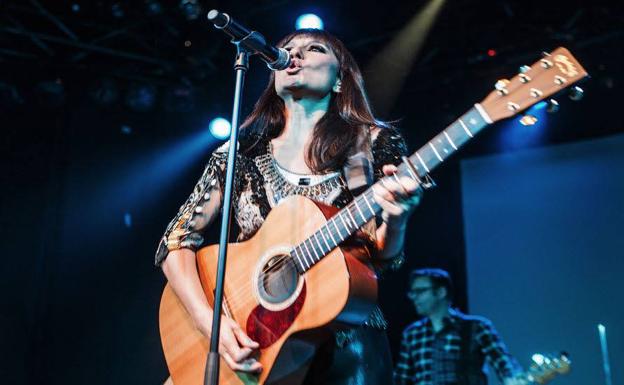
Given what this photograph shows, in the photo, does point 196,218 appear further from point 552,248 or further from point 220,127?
point 552,248

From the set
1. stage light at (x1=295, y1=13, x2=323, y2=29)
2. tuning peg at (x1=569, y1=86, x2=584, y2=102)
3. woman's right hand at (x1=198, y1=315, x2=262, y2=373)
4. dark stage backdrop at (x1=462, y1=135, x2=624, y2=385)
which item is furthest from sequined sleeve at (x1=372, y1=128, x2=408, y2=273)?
dark stage backdrop at (x1=462, y1=135, x2=624, y2=385)

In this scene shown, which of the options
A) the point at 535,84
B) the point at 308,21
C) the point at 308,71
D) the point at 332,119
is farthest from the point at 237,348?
the point at 308,21

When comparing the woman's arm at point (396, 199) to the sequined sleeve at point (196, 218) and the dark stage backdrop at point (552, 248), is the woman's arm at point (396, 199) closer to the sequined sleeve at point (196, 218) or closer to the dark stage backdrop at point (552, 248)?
the sequined sleeve at point (196, 218)

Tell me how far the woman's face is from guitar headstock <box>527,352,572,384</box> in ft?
11.3

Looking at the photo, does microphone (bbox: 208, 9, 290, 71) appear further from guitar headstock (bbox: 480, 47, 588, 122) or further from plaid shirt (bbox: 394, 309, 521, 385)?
plaid shirt (bbox: 394, 309, 521, 385)

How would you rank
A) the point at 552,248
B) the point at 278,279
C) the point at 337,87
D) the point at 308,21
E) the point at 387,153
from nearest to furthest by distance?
the point at 278,279
the point at 387,153
the point at 337,87
the point at 308,21
the point at 552,248

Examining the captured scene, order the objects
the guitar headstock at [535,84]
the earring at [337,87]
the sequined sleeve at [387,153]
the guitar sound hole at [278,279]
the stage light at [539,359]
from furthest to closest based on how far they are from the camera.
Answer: the stage light at [539,359]
the earring at [337,87]
the sequined sleeve at [387,153]
the guitar sound hole at [278,279]
the guitar headstock at [535,84]

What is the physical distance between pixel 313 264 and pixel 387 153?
571 millimetres

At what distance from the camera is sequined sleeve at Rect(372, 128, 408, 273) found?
8.07ft

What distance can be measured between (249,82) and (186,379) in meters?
4.54

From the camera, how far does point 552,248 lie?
751 centimetres

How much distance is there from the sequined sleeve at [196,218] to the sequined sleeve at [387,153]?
642 millimetres

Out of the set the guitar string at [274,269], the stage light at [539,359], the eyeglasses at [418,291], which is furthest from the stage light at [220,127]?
the guitar string at [274,269]

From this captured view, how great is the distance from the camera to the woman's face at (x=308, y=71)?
2.73 meters
